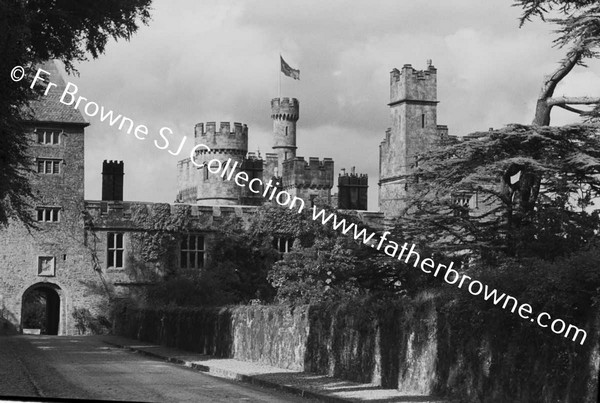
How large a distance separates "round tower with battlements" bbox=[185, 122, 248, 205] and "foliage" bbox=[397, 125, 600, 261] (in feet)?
13.0

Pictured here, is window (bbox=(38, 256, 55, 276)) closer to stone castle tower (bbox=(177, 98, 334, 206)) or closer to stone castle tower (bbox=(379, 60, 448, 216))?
stone castle tower (bbox=(177, 98, 334, 206))

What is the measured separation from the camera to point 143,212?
132 feet

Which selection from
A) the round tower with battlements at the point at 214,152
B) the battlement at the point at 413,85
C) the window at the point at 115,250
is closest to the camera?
the battlement at the point at 413,85

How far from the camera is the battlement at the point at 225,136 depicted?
2209 centimetres

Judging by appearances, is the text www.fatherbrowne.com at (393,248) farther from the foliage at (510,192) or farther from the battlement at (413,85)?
the battlement at (413,85)

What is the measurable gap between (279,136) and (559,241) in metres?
44.7

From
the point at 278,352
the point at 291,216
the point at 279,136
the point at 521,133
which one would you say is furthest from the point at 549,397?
the point at 279,136

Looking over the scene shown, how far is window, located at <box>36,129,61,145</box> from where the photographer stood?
1470 inches

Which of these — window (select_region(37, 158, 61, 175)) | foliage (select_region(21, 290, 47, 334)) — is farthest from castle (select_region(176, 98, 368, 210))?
foliage (select_region(21, 290, 47, 334))

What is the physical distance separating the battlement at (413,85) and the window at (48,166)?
70.8 feet

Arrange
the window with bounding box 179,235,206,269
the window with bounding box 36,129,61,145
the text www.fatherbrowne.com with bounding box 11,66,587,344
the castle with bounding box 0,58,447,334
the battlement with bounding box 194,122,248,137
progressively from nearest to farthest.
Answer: the text www.fatherbrowne.com with bounding box 11,66,587,344
the battlement with bounding box 194,122,248,137
the window with bounding box 36,129,61,145
the castle with bounding box 0,58,447,334
the window with bounding box 179,235,206,269

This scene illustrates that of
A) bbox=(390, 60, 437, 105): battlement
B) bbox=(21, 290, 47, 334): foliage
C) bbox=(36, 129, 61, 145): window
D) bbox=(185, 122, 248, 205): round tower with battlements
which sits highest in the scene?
bbox=(36, 129, 61, 145): window

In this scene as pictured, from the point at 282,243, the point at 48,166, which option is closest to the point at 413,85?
the point at 282,243

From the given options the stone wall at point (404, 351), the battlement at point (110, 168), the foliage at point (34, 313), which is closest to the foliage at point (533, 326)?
the stone wall at point (404, 351)
